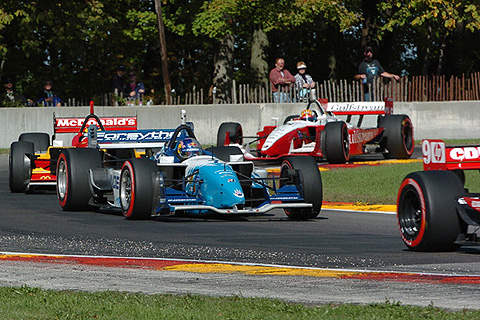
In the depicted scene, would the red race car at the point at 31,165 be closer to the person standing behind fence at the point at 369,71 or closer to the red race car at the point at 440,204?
the red race car at the point at 440,204

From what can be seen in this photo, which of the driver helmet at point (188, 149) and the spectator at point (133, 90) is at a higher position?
the spectator at point (133, 90)

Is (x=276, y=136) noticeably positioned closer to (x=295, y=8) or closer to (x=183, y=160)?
(x=183, y=160)

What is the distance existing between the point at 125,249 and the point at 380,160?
13.2 meters

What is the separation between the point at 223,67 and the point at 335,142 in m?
17.2

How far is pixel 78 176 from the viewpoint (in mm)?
13734

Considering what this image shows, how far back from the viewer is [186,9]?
3872cm

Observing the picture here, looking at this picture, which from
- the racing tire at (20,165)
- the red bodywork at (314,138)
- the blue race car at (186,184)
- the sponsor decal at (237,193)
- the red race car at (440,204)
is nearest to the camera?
the red race car at (440,204)

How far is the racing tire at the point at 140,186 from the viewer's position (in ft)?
40.0

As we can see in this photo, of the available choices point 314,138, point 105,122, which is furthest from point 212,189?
point 314,138

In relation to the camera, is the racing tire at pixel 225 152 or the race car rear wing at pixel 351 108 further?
the race car rear wing at pixel 351 108

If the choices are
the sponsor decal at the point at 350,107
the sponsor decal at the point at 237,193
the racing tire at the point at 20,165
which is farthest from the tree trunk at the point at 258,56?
the sponsor decal at the point at 237,193

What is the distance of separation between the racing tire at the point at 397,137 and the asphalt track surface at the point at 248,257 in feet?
28.7

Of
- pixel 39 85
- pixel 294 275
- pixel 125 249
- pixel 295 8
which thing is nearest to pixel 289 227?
pixel 125 249

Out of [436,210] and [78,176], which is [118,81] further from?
[436,210]
